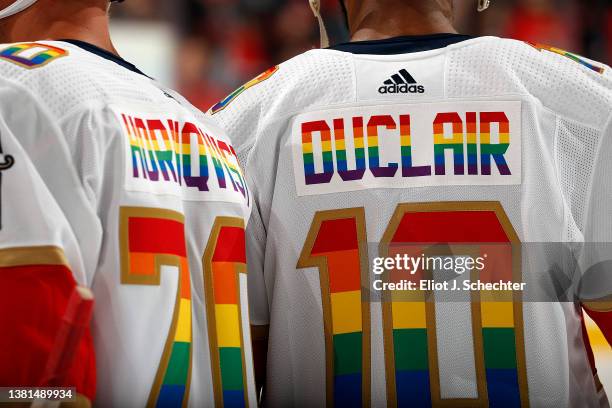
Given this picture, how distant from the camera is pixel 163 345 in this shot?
75.2 inches

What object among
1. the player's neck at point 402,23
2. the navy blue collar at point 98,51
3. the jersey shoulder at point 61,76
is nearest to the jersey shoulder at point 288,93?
the player's neck at point 402,23

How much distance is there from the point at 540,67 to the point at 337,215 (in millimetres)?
589

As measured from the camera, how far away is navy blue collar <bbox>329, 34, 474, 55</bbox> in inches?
97.7

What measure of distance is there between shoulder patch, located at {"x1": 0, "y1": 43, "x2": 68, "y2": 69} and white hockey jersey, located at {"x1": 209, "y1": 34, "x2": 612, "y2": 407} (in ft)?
2.28

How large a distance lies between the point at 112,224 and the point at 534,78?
3.60 ft

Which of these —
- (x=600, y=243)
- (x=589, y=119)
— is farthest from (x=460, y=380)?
(x=589, y=119)

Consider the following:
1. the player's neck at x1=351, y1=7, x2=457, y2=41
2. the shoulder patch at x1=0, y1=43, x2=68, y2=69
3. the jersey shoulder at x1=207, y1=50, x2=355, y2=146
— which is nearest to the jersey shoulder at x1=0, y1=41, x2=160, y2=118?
the shoulder patch at x1=0, y1=43, x2=68, y2=69

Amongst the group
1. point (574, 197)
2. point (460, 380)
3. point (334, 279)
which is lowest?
point (460, 380)

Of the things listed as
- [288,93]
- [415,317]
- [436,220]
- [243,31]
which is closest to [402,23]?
[288,93]

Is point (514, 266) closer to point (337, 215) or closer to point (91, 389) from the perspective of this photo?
point (337, 215)

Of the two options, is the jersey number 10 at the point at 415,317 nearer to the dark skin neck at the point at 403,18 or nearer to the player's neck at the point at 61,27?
the dark skin neck at the point at 403,18

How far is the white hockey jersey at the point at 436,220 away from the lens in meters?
2.36

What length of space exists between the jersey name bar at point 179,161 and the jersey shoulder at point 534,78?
588mm

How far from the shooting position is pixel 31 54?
186 centimetres
